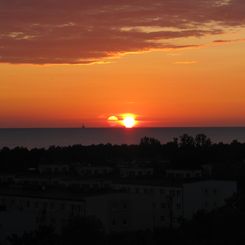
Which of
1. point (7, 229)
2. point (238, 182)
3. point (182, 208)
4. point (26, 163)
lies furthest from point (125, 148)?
point (7, 229)

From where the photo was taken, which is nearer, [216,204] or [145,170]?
[216,204]

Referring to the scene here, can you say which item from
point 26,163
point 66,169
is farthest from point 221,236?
point 26,163

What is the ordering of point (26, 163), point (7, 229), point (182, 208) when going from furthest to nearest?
point (26, 163)
point (182, 208)
point (7, 229)

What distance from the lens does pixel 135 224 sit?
34.5 m

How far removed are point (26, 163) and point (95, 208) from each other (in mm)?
30625

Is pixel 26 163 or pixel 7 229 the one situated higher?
pixel 26 163

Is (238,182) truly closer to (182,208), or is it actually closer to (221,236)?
(182,208)

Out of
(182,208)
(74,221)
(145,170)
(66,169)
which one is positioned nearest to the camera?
(74,221)

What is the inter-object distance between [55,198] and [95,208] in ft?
8.35

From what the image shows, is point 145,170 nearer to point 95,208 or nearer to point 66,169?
point 66,169

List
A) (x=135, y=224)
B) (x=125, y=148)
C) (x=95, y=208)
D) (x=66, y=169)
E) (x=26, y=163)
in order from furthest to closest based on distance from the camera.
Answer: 1. (x=125, y=148)
2. (x=26, y=163)
3. (x=66, y=169)
4. (x=135, y=224)
5. (x=95, y=208)

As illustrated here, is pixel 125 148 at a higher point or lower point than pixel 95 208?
higher

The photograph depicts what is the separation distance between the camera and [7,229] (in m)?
26.1

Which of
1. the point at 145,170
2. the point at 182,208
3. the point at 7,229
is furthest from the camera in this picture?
the point at 145,170
